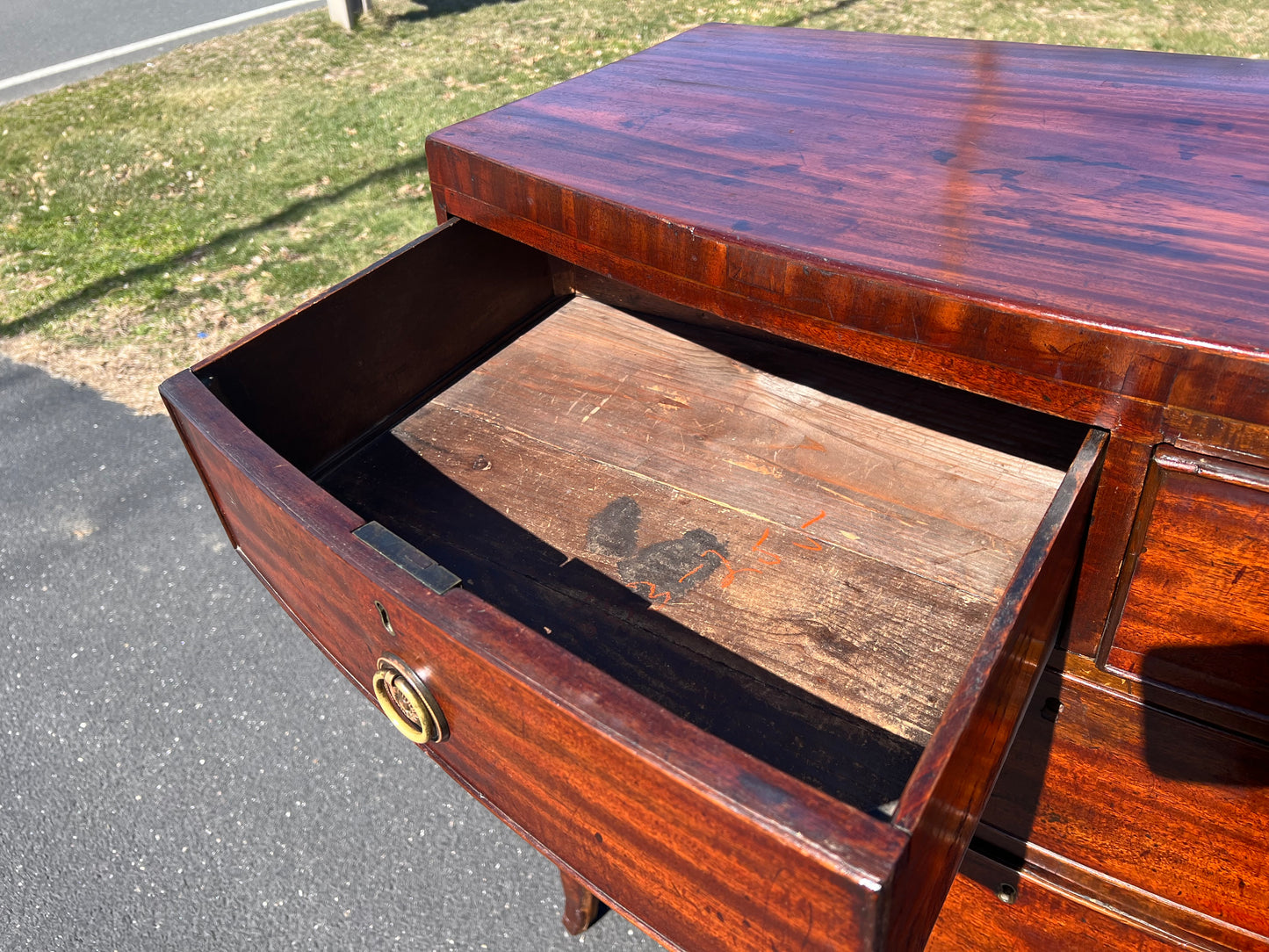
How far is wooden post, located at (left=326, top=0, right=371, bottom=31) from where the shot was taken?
4.51 meters

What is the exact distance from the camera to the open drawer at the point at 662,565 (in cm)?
53

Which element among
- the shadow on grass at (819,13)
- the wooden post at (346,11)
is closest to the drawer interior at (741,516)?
the shadow on grass at (819,13)

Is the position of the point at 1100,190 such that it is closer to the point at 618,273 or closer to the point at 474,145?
the point at 618,273

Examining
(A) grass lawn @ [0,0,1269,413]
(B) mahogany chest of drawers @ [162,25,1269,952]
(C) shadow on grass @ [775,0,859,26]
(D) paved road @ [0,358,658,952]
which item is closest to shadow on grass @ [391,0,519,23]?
(A) grass lawn @ [0,0,1269,413]

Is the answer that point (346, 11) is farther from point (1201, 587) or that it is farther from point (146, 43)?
point (1201, 587)

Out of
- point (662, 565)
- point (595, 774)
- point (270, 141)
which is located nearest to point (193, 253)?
point (270, 141)

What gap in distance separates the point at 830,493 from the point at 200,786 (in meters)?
1.01

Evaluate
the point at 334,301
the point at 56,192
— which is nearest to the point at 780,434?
the point at 334,301

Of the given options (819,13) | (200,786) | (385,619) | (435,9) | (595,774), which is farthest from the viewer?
(435,9)

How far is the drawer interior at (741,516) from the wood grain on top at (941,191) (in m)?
0.28

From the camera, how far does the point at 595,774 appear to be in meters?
0.58

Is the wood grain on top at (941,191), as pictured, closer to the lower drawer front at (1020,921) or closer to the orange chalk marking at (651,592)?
the orange chalk marking at (651,592)

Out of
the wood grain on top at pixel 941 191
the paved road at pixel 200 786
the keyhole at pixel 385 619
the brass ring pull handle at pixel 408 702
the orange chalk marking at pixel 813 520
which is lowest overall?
the paved road at pixel 200 786

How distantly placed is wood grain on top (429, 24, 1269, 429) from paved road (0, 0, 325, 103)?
13.9ft
